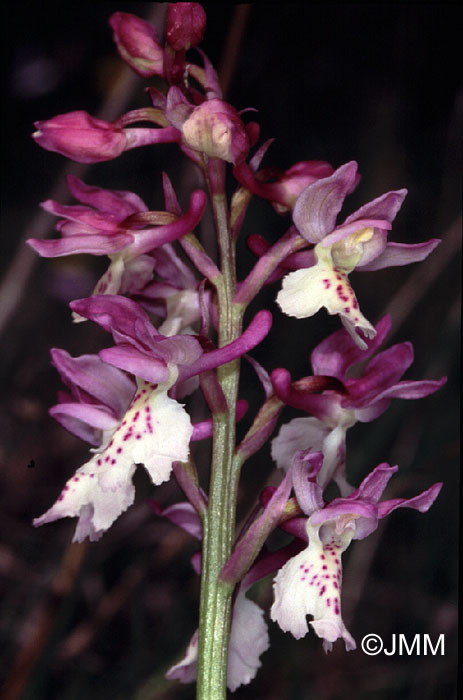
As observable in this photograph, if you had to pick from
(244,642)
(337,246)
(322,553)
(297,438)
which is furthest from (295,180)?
(244,642)

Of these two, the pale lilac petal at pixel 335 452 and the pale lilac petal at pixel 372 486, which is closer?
the pale lilac petal at pixel 372 486

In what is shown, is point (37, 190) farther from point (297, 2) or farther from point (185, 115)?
point (185, 115)

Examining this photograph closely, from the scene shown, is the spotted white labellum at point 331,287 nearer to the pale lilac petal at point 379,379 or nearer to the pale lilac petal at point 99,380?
the pale lilac petal at point 379,379

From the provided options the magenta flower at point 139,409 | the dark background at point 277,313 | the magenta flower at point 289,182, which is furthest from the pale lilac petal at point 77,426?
the dark background at point 277,313

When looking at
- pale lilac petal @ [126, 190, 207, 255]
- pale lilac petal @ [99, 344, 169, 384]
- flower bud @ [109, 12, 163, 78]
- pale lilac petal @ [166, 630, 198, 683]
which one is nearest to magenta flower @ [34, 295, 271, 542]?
pale lilac petal @ [99, 344, 169, 384]

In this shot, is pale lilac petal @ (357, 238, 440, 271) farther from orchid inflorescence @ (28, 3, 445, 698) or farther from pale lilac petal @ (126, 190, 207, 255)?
pale lilac petal @ (126, 190, 207, 255)

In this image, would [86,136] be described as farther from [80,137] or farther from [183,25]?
[183,25]
